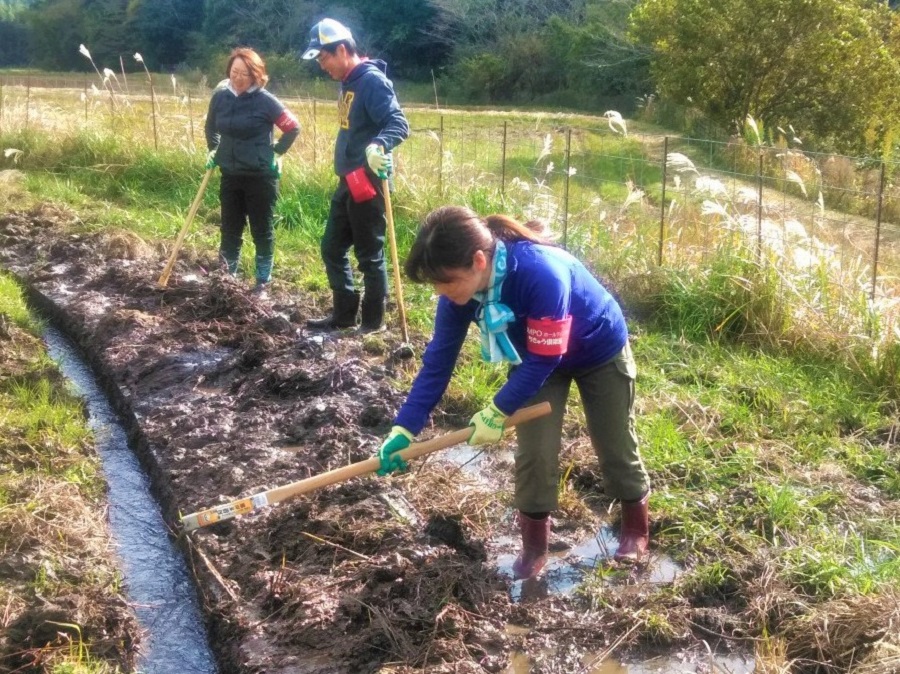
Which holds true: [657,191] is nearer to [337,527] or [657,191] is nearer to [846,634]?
[337,527]

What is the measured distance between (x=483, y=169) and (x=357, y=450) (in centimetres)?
618

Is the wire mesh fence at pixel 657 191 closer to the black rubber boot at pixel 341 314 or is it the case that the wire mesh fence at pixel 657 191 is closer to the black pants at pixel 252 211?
the black rubber boot at pixel 341 314

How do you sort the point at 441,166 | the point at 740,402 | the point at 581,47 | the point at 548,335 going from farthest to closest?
the point at 581,47 < the point at 441,166 < the point at 740,402 < the point at 548,335

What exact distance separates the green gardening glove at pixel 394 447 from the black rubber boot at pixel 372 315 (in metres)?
2.88

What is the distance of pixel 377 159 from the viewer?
18.2ft

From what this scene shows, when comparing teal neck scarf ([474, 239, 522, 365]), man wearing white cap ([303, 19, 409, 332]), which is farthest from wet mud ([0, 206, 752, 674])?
teal neck scarf ([474, 239, 522, 365])

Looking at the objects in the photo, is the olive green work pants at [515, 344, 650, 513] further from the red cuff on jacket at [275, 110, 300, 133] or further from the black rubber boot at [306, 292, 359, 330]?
the red cuff on jacket at [275, 110, 300, 133]

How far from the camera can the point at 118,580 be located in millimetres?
3631

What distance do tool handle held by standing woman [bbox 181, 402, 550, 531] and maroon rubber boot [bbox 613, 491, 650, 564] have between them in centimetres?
65

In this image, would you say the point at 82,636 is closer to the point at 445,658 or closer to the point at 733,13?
the point at 445,658

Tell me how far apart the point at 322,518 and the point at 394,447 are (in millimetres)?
705

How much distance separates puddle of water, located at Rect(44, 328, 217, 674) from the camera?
11.2 ft

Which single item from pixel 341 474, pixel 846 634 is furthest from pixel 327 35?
pixel 846 634

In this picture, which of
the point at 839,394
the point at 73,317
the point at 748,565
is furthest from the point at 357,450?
the point at 73,317
